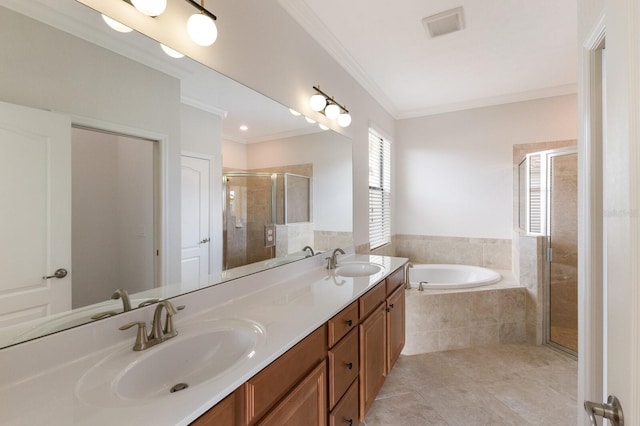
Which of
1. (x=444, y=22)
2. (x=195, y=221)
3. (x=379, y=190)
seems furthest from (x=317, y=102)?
(x=379, y=190)

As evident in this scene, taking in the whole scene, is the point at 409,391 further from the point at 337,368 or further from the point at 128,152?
the point at 128,152

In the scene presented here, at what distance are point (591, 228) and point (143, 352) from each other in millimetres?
1567

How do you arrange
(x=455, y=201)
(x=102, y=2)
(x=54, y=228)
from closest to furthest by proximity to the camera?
(x=54, y=228)
(x=102, y=2)
(x=455, y=201)

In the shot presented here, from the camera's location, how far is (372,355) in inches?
70.0

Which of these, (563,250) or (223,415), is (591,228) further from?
(563,250)

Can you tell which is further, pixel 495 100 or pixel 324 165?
pixel 495 100

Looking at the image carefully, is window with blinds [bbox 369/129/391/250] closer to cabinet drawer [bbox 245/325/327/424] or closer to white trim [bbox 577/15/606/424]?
cabinet drawer [bbox 245/325/327/424]

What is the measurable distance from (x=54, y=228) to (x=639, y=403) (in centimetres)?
143

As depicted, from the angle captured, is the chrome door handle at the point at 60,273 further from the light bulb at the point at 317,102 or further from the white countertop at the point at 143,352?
the light bulb at the point at 317,102

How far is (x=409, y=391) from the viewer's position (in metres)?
2.13

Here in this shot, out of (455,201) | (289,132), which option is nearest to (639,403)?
(289,132)

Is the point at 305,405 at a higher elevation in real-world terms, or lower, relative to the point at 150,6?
lower

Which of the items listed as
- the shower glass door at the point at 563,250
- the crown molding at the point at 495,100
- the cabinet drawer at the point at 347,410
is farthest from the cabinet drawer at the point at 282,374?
the crown molding at the point at 495,100

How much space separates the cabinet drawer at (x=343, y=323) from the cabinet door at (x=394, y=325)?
0.60 metres
